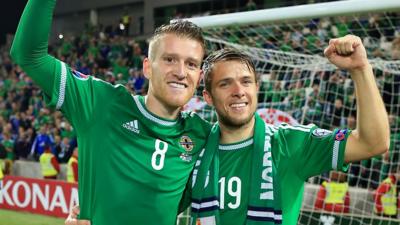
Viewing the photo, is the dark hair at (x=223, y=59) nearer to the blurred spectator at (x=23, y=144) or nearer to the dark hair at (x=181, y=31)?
the dark hair at (x=181, y=31)

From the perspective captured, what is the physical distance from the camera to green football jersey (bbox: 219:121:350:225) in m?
2.10

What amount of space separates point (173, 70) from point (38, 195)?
23.5 ft

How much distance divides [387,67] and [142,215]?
14.5ft

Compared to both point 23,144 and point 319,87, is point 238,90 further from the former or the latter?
point 23,144

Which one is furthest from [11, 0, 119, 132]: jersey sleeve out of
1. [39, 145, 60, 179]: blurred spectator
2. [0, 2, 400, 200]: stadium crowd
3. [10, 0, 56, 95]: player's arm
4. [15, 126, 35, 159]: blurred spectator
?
[15, 126, 35, 159]: blurred spectator

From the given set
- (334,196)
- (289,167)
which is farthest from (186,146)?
(334,196)

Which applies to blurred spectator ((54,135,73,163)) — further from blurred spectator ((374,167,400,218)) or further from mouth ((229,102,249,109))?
mouth ((229,102,249,109))

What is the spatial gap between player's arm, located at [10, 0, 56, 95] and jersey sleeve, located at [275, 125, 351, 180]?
3.18 feet

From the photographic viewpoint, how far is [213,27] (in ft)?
14.7

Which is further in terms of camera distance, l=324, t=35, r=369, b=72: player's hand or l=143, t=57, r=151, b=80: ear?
l=143, t=57, r=151, b=80: ear

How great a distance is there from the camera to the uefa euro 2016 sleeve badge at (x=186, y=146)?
2295 mm

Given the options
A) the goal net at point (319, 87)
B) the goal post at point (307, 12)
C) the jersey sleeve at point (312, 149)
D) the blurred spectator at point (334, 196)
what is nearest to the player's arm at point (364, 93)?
the jersey sleeve at point (312, 149)

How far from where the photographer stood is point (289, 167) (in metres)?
2.13

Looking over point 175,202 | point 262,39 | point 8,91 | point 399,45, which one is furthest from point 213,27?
point 8,91
